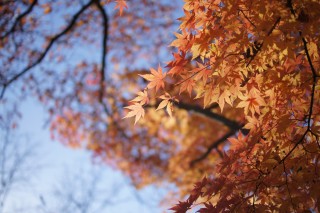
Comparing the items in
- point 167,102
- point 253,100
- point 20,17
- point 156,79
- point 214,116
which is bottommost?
point 253,100

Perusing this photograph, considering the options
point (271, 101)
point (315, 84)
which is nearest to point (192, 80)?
point (271, 101)

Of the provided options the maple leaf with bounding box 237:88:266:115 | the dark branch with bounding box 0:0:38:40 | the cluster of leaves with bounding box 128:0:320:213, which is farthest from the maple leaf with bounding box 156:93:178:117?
the dark branch with bounding box 0:0:38:40

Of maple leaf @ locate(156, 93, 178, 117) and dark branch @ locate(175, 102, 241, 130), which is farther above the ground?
dark branch @ locate(175, 102, 241, 130)

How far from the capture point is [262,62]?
2273mm

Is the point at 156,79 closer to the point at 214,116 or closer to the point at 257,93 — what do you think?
the point at 257,93

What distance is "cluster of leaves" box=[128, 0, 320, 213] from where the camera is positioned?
2.11m

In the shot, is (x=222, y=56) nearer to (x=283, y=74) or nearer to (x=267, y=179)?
(x=283, y=74)

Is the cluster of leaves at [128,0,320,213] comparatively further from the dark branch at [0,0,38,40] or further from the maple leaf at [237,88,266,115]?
the dark branch at [0,0,38,40]

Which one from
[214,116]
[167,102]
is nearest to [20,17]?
[214,116]

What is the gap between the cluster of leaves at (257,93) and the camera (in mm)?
2105

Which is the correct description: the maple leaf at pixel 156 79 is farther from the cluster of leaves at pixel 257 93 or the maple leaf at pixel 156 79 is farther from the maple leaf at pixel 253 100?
the maple leaf at pixel 253 100

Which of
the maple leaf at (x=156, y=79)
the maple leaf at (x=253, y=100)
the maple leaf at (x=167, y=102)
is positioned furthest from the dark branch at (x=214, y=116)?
the maple leaf at (x=156, y=79)

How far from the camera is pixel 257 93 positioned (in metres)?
2.38

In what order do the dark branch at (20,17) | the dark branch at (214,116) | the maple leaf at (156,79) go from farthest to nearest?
the dark branch at (20,17), the dark branch at (214,116), the maple leaf at (156,79)
